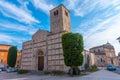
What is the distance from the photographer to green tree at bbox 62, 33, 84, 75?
16.0 metres

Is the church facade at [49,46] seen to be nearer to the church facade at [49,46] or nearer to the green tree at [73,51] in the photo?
the church facade at [49,46]

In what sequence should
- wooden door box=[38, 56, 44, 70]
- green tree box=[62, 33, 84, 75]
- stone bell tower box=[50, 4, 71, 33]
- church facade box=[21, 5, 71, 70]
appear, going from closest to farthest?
green tree box=[62, 33, 84, 75]
church facade box=[21, 5, 71, 70]
stone bell tower box=[50, 4, 71, 33]
wooden door box=[38, 56, 44, 70]

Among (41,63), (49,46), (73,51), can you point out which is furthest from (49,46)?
(73,51)

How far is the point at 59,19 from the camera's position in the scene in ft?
77.7

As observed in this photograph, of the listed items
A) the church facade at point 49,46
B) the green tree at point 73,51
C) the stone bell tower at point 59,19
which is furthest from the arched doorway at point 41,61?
the green tree at point 73,51

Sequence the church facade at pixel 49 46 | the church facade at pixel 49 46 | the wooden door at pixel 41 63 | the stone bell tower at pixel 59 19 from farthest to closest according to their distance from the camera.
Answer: the wooden door at pixel 41 63
the stone bell tower at pixel 59 19
the church facade at pixel 49 46
the church facade at pixel 49 46

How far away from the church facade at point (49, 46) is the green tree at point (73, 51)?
2.94 m

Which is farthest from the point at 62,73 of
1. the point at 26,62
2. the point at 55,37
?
the point at 26,62

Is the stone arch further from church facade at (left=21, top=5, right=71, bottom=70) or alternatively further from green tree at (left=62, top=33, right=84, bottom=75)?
green tree at (left=62, top=33, right=84, bottom=75)

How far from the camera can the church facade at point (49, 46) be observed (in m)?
20.4

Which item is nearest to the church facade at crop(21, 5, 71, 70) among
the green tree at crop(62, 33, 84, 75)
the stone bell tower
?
the stone bell tower

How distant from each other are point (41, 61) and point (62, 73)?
771cm

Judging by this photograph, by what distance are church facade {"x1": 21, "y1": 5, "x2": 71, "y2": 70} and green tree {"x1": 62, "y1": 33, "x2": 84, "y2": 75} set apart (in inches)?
116

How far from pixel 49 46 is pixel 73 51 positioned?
733 cm
